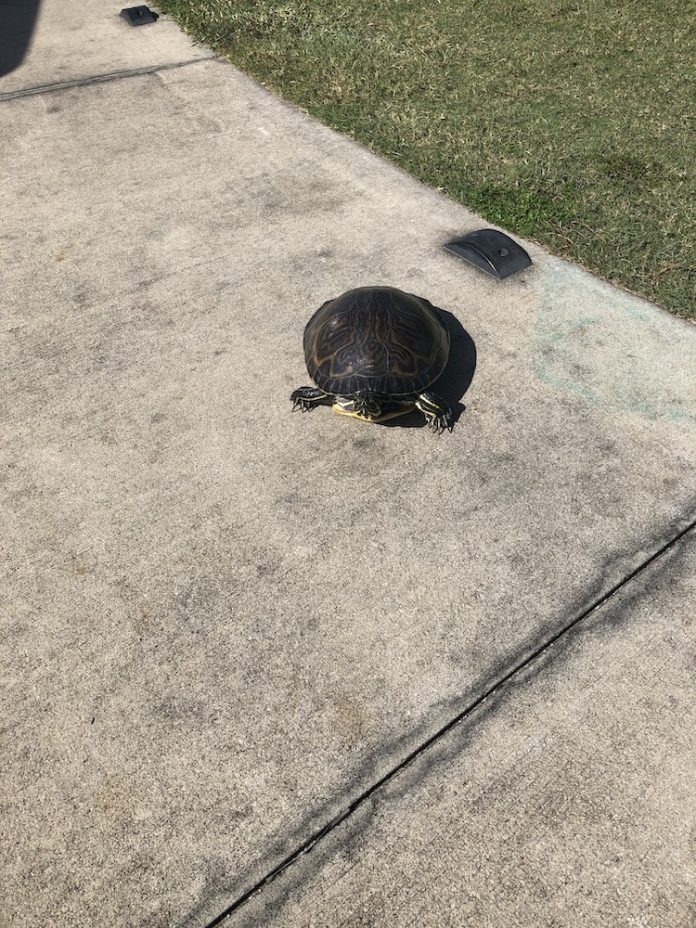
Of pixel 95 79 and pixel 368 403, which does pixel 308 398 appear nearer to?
pixel 368 403

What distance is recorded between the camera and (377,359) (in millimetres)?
4820

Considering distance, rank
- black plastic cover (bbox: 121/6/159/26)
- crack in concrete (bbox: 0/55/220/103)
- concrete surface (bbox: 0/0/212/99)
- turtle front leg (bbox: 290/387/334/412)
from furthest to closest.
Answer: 1. black plastic cover (bbox: 121/6/159/26)
2. concrete surface (bbox: 0/0/212/99)
3. crack in concrete (bbox: 0/55/220/103)
4. turtle front leg (bbox: 290/387/334/412)

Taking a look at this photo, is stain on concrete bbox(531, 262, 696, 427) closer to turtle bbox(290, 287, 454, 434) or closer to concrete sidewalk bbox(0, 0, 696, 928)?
concrete sidewalk bbox(0, 0, 696, 928)

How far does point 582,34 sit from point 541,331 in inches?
245

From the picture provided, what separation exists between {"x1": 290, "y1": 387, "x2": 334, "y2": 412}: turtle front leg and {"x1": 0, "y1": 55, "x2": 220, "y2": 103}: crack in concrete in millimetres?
6068

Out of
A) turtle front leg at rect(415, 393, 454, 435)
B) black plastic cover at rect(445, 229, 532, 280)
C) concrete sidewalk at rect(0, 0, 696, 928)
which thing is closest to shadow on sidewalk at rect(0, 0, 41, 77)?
concrete sidewalk at rect(0, 0, 696, 928)

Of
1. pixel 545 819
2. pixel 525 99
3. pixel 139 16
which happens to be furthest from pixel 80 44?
pixel 545 819

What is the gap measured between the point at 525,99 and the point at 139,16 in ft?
17.7

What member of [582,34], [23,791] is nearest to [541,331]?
[23,791]

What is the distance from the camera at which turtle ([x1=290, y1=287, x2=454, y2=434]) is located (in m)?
4.81

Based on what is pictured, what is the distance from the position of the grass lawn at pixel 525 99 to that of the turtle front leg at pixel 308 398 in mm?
2725

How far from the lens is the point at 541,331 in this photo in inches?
229

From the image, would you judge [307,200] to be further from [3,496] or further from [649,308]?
[3,496]

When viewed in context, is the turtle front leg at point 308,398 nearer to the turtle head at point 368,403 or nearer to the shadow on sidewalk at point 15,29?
the turtle head at point 368,403
